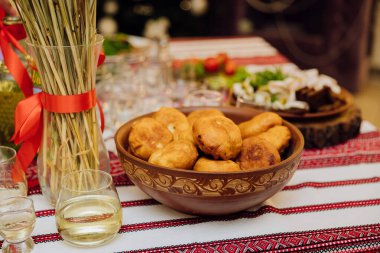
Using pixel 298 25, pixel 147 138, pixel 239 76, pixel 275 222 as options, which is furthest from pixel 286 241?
pixel 298 25

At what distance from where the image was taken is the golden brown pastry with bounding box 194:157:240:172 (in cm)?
75

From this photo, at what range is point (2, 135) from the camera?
100 centimetres

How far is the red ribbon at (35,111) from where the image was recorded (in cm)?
79

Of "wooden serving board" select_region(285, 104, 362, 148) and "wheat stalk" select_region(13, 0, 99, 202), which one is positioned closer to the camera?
"wheat stalk" select_region(13, 0, 99, 202)

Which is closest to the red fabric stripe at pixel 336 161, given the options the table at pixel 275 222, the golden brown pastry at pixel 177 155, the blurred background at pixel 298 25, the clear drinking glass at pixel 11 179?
the table at pixel 275 222

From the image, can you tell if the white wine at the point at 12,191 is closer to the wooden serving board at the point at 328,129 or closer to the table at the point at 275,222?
the table at the point at 275,222

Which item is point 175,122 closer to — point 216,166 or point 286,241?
point 216,166

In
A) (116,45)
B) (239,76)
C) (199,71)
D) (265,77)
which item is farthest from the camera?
(116,45)

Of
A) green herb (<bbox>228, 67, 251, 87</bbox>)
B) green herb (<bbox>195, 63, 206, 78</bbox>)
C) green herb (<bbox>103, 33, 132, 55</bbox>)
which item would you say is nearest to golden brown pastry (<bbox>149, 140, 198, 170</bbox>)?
green herb (<bbox>228, 67, 251, 87</bbox>)

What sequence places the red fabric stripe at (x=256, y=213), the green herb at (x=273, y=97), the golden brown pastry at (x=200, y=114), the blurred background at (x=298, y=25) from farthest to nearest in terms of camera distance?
the blurred background at (x=298, y=25)
the green herb at (x=273, y=97)
the golden brown pastry at (x=200, y=114)
the red fabric stripe at (x=256, y=213)

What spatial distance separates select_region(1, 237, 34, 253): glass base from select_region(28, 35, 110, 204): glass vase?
12 cm

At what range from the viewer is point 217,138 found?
0.77 m

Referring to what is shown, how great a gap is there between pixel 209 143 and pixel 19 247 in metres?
0.33

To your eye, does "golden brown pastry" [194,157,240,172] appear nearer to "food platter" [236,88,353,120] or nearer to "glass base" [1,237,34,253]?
"glass base" [1,237,34,253]
